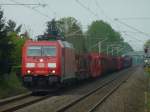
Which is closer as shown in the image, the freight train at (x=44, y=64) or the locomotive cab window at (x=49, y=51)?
the freight train at (x=44, y=64)

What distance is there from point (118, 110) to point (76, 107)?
6.93 ft

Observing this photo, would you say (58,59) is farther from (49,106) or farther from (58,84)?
(49,106)

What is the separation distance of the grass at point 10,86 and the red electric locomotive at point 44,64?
52.9 inches

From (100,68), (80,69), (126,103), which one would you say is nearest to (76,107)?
(126,103)

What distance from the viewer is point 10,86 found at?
31.0 meters

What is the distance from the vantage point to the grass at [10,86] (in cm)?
2847

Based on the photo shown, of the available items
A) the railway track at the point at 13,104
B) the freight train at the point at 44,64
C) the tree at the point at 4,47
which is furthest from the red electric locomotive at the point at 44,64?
the railway track at the point at 13,104

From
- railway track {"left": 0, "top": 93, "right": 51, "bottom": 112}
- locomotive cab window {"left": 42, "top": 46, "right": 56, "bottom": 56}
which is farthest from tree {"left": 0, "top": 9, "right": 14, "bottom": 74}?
railway track {"left": 0, "top": 93, "right": 51, "bottom": 112}

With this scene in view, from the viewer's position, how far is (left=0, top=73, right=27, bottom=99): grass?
2847 cm

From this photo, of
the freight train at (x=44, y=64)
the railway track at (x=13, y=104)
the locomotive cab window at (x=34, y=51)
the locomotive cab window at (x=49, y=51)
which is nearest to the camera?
the railway track at (x=13, y=104)

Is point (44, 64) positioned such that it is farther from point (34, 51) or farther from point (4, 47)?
point (4, 47)

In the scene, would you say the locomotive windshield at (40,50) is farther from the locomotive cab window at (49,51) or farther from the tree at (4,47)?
the tree at (4,47)

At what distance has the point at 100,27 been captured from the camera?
A: 156625 mm

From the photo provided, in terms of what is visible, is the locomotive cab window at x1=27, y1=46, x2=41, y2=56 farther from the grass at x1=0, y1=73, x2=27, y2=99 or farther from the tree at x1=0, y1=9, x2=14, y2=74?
the grass at x1=0, y1=73, x2=27, y2=99
